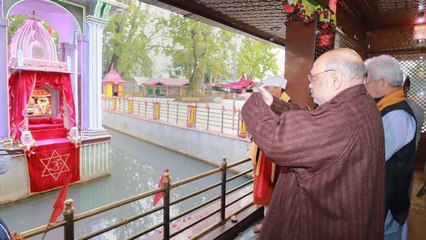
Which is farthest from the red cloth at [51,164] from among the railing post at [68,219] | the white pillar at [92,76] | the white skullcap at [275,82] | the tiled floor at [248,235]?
the white skullcap at [275,82]

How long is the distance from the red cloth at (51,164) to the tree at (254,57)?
24.1 metres

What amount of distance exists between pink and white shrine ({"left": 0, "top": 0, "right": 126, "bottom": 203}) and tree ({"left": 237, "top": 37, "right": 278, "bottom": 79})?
75.0 feet

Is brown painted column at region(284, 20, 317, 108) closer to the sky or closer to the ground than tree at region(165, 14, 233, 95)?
closer to the ground

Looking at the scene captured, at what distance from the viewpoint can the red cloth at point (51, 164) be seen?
6688 mm

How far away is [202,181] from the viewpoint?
8695mm

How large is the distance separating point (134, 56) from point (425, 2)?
3116 centimetres

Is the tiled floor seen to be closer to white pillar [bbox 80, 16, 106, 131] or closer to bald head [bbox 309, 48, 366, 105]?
bald head [bbox 309, 48, 366, 105]

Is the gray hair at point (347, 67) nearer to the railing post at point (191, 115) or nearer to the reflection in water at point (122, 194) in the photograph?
the reflection in water at point (122, 194)

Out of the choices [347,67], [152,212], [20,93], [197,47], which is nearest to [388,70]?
[347,67]

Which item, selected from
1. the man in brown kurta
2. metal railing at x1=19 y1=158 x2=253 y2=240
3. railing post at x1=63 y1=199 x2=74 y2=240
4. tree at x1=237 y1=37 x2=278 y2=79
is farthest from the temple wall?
tree at x1=237 y1=37 x2=278 y2=79

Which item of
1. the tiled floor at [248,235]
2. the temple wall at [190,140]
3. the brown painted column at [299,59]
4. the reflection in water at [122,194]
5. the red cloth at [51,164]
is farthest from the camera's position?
the temple wall at [190,140]

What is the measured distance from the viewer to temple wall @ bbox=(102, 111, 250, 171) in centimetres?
968

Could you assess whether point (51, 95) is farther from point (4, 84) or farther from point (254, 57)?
point (254, 57)

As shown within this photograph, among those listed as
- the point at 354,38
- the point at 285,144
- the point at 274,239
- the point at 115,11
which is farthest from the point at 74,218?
the point at 115,11
